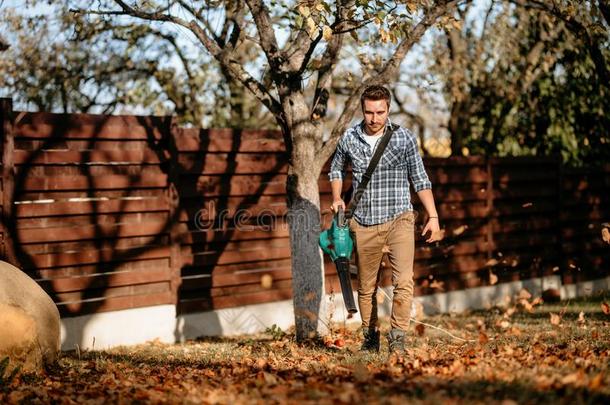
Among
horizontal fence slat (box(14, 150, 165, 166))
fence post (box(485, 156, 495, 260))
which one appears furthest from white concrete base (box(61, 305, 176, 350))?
fence post (box(485, 156, 495, 260))

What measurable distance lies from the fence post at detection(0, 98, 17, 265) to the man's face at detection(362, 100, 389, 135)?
3550 millimetres

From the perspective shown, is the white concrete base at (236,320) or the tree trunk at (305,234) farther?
the white concrete base at (236,320)

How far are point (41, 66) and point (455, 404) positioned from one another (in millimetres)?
12448

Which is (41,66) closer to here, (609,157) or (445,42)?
(445,42)

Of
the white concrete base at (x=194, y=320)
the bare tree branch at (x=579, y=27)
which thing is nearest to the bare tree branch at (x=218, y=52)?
the white concrete base at (x=194, y=320)

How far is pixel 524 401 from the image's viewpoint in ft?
13.5

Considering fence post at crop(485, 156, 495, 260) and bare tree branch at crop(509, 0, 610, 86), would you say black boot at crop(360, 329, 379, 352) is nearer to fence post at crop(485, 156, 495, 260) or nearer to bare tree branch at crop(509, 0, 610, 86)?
bare tree branch at crop(509, 0, 610, 86)

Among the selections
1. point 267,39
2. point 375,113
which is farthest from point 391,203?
point 267,39

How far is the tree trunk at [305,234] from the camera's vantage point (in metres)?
7.28

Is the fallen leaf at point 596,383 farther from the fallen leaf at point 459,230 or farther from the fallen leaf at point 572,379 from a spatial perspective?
the fallen leaf at point 459,230

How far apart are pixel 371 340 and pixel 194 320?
2.79m

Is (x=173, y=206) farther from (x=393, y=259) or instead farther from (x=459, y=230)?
(x=459, y=230)

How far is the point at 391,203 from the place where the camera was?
623 cm

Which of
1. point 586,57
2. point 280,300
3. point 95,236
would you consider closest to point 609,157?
A: point 586,57
